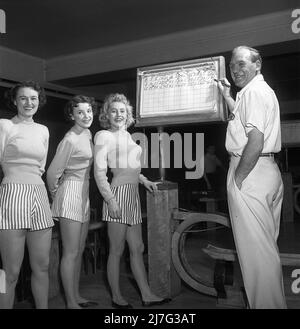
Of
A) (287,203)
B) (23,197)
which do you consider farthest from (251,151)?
(287,203)

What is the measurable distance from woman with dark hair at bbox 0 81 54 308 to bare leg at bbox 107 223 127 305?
0.45 meters

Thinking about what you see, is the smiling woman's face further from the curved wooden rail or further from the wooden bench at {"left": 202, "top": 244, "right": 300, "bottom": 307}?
the wooden bench at {"left": 202, "top": 244, "right": 300, "bottom": 307}

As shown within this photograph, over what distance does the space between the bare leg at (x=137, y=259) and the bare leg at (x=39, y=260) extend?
578mm

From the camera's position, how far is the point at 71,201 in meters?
2.35

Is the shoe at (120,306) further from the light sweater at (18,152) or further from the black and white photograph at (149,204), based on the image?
the light sweater at (18,152)

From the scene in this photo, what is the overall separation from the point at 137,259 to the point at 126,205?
377 mm

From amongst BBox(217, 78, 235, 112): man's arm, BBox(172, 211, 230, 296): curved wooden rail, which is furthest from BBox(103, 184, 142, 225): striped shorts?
BBox(217, 78, 235, 112): man's arm

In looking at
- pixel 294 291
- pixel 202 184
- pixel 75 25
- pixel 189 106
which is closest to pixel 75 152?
pixel 189 106

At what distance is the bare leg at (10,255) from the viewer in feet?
6.59

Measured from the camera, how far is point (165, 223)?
106 inches

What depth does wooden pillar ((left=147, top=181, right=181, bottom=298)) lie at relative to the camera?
2.68 m

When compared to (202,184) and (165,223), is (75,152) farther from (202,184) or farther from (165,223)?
(202,184)

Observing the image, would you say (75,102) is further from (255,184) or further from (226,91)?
(255,184)

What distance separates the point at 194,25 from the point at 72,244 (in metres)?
3.94
